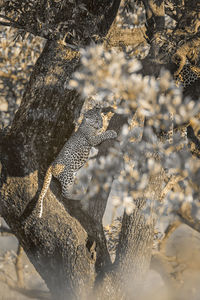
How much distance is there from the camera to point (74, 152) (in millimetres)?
4125

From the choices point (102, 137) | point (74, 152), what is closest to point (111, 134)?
point (102, 137)

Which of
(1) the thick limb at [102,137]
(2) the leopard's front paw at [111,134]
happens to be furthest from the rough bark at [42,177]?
(2) the leopard's front paw at [111,134]

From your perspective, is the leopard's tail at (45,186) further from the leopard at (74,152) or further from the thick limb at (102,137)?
the thick limb at (102,137)

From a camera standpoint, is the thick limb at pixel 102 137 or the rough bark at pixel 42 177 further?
the thick limb at pixel 102 137

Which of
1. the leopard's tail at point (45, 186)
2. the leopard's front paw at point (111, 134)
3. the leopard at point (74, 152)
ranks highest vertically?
the leopard's front paw at point (111, 134)

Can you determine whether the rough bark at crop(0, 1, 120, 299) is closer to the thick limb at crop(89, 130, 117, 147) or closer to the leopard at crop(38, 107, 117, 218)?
the leopard at crop(38, 107, 117, 218)

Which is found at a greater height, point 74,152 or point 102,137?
point 102,137

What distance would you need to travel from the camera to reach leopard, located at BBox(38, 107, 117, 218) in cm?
405

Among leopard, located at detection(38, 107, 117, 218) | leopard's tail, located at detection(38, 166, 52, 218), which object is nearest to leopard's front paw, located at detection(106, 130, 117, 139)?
leopard, located at detection(38, 107, 117, 218)

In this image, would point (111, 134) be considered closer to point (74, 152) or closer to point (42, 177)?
point (74, 152)

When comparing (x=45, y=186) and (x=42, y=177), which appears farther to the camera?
(x=42, y=177)

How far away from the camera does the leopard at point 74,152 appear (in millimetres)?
4047

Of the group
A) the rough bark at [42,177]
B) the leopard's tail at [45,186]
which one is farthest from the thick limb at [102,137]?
the leopard's tail at [45,186]

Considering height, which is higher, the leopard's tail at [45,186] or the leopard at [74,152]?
the leopard at [74,152]
